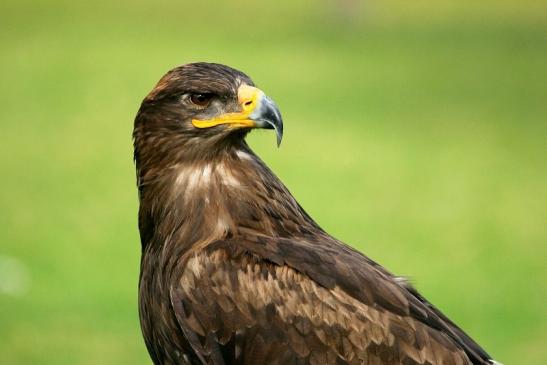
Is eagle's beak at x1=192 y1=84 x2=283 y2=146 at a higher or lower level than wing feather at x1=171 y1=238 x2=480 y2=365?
higher

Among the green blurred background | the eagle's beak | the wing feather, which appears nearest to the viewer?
the wing feather

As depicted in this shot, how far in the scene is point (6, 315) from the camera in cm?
1170

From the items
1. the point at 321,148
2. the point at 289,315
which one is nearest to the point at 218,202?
the point at 289,315

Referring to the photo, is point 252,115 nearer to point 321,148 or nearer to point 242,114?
point 242,114

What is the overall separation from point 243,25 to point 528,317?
2005cm

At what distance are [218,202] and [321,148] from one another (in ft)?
43.9

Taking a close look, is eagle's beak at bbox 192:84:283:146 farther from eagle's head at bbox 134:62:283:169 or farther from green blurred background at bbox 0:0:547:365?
green blurred background at bbox 0:0:547:365

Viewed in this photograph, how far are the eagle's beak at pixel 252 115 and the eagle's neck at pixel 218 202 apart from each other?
0.17 meters

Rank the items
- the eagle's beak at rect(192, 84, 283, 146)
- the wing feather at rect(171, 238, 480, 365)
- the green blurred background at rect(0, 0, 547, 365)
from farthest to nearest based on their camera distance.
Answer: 1. the green blurred background at rect(0, 0, 547, 365)
2. the eagle's beak at rect(192, 84, 283, 146)
3. the wing feather at rect(171, 238, 480, 365)

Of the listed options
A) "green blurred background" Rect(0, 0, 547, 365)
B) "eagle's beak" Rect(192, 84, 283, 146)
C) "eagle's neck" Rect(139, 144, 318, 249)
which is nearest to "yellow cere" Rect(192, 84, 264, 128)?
"eagle's beak" Rect(192, 84, 283, 146)

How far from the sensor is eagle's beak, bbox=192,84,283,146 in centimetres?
568

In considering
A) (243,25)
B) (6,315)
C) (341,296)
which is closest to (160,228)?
(341,296)

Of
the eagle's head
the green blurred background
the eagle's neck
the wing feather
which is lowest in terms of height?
the green blurred background

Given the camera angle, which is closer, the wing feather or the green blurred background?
the wing feather
